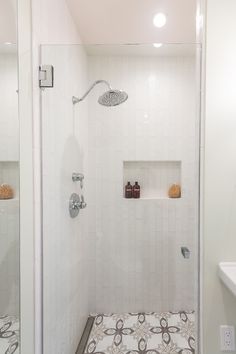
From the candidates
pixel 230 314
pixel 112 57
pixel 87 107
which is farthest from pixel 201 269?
pixel 112 57

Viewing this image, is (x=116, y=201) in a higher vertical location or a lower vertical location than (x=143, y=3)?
lower

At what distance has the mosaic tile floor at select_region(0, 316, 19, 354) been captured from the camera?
3.60 ft

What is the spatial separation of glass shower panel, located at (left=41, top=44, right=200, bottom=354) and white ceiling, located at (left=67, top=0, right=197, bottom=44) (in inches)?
8.9

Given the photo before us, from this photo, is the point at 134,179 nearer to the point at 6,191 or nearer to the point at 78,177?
the point at 78,177

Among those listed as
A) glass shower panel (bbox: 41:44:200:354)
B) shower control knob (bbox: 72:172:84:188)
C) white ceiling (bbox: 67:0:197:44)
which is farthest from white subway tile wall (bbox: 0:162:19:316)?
white ceiling (bbox: 67:0:197:44)

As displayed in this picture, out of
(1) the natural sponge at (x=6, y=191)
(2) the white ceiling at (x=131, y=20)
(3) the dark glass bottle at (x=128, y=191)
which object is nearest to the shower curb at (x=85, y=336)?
(3) the dark glass bottle at (x=128, y=191)

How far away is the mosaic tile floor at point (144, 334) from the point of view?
1585 mm

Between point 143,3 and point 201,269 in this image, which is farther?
point 143,3

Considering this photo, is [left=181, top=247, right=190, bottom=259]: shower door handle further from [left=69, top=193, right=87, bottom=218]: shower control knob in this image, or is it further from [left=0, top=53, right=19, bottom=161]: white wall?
[left=0, top=53, right=19, bottom=161]: white wall

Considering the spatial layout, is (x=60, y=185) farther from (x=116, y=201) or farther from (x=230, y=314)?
(x=230, y=314)

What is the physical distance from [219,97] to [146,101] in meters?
0.71

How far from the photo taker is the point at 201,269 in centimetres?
Answer: 130

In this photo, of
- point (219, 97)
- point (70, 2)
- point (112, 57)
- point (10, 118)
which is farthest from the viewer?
point (112, 57)

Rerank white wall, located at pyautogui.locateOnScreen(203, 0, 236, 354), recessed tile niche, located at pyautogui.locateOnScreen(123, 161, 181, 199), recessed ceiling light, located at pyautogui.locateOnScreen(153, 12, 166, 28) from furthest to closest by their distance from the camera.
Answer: recessed tile niche, located at pyautogui.locateOnScreen(123, 161, 181, 199) → recessed ceiling light, located at pyautogui.locateOnScreen(153, 12, 166, 28) → white wall, located at pyautogui.locateOnScreen(203, 0, 236, 354)
